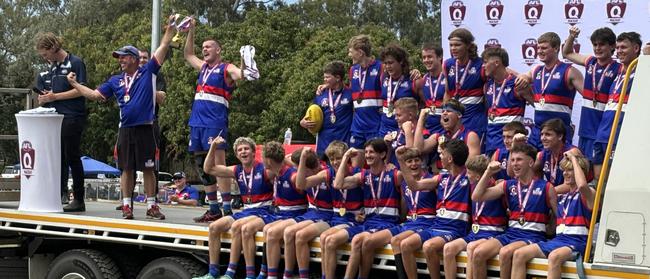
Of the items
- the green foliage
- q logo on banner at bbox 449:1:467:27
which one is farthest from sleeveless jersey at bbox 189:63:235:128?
the green foliage

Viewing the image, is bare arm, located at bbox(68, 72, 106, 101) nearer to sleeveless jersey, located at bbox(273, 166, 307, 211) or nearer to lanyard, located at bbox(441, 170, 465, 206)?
sleeveless jersey, located at bbox(273, 166, 307, 211)

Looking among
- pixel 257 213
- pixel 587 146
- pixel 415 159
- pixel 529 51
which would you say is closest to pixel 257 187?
pixel 257 213

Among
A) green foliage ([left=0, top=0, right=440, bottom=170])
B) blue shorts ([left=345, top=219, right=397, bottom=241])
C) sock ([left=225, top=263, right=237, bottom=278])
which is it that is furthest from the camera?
green foliage ([left=0, top=0, right=440, bottom=170])

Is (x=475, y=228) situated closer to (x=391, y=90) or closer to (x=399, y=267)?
(x=399, y=267)

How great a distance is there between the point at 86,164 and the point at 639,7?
24.3 meters

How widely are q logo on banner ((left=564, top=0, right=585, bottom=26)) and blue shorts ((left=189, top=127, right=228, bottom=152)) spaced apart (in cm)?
402

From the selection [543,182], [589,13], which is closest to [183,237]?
[543,182]

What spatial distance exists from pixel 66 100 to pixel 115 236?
1.99 meters

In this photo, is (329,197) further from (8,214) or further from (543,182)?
(8,214)

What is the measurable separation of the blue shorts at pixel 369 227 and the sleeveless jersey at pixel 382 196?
0.06m

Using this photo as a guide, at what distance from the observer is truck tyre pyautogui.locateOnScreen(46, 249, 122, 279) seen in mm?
9445

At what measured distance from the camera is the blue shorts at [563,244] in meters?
6.70

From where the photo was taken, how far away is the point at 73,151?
1066 cm

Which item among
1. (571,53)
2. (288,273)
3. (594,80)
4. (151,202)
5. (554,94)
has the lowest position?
(288,273)
